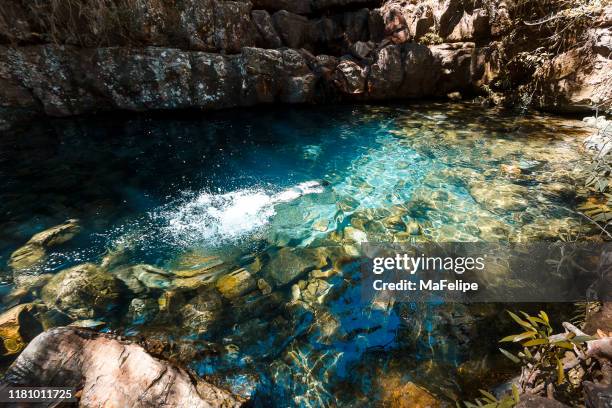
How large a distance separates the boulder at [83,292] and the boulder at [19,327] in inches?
6.7

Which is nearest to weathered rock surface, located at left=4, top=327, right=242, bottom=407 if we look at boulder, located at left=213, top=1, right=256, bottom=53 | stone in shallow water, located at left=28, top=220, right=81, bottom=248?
stone in shallow water, located at left=28, top=220, right=81, bottom=248

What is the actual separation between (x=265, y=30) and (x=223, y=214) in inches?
314

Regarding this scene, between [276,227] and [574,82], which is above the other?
[574,82]

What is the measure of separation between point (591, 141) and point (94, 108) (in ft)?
40.9

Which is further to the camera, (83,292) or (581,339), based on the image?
(83,292)

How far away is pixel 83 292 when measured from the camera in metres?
3.58

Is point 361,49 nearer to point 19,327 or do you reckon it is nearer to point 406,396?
point 406,396

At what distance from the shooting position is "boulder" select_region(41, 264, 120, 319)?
341cm

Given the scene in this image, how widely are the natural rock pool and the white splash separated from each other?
31 mm

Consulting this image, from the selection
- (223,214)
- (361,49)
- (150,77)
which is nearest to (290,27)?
(361,49)

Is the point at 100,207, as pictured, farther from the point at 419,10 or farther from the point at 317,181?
the point at 419,10

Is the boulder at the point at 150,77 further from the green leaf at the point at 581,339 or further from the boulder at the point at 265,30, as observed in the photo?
the green leaf at the point at 581,339

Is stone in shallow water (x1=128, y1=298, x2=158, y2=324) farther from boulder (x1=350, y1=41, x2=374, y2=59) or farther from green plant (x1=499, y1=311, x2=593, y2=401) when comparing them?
boulder (x1=350, y1=41, x2=374, y2=59)

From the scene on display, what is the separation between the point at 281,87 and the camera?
9883 millimetres
